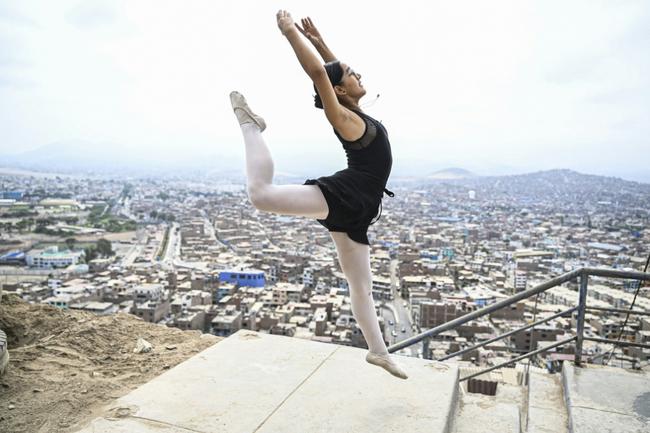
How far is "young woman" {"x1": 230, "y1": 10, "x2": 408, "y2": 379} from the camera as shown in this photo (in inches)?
62.4

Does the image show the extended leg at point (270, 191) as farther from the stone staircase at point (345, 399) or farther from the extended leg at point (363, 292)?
the stone staircase at point (345, 399)

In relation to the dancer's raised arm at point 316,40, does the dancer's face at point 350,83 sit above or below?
below

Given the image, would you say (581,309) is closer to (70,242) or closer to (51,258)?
(51,258)

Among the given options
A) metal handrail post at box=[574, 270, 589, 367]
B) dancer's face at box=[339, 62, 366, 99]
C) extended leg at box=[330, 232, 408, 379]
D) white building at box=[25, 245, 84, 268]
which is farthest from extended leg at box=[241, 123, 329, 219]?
white building at box=[25, 245, 84, 268]

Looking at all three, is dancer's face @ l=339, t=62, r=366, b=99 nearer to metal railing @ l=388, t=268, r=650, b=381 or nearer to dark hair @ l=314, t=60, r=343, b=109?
dark hair @ l=314, t=60, r=343, b=109

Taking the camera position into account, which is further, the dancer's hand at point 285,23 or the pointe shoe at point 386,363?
the pointe shoe at point 386,363

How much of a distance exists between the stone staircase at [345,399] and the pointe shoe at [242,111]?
3.43 ft

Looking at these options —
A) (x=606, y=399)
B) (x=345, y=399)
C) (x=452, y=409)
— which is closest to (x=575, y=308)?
(x=606, y=399)

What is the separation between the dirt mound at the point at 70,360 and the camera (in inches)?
72.3

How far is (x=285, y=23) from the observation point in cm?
156

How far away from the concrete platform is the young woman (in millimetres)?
193

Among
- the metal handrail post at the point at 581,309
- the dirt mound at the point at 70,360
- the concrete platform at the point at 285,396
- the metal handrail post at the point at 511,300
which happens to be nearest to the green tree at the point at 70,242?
the dirt mound at the point at 70,360

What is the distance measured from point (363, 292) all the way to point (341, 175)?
0.47 metres

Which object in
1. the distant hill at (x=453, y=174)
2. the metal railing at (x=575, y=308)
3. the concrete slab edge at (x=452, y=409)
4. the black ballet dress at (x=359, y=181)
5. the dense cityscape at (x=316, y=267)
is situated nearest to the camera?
the black ballet dress at (x=359, y=181)
